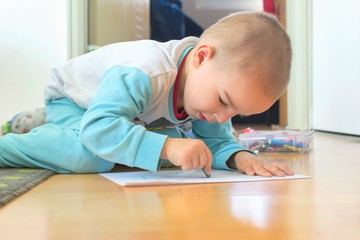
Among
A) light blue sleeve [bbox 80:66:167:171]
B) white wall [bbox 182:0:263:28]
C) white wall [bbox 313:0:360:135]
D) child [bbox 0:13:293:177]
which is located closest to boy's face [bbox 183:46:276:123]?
child [bbox 0:13:293:177]

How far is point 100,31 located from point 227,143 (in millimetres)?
1756

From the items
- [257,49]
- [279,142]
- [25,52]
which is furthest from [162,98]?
[25,52]

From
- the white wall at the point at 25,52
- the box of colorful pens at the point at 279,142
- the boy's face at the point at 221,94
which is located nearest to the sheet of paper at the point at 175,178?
the boy's face at the point at 221,94

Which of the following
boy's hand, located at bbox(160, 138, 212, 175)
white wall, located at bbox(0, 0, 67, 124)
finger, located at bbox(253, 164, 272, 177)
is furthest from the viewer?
white wall, located at bbox(0, 0, 67, 124)

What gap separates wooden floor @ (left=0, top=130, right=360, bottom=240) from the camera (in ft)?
1.36

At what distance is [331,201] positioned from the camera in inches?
22.1

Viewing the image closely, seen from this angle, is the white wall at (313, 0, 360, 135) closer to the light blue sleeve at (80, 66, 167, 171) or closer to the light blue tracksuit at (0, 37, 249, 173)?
the light blue tracksuit at (0, 37, 249, 173)

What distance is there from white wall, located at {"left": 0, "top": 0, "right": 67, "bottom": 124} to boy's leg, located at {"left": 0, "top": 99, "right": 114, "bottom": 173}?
1381 millimetres

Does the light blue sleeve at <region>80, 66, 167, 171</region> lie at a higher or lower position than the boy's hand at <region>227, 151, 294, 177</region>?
higher

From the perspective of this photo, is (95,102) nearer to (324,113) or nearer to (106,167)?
(106,167)

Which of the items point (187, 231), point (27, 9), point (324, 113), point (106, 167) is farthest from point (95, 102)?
point (324, 113)

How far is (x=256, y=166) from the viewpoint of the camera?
32.4 inches

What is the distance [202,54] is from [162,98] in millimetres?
141

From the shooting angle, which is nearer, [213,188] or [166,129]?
[213,188]
